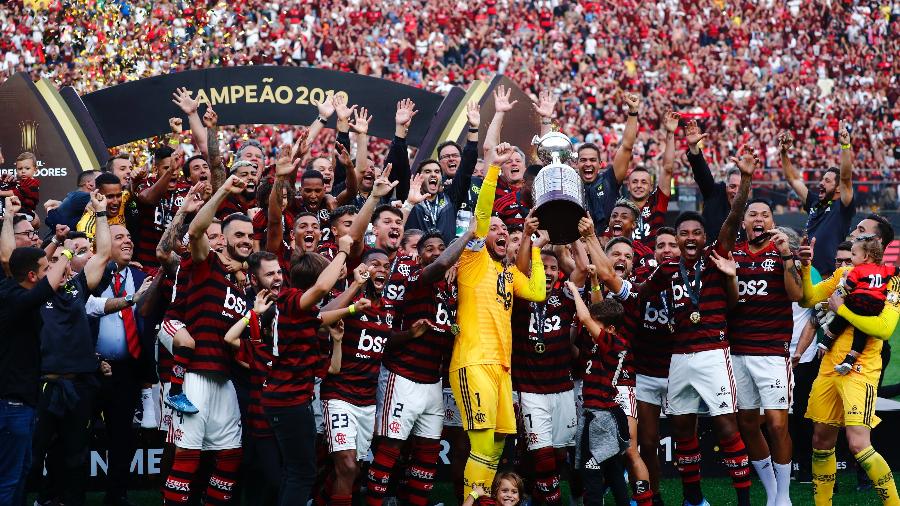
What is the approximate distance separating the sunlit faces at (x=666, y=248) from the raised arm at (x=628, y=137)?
3.71ft

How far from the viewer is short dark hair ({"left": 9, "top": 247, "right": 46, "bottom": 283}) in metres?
7.24

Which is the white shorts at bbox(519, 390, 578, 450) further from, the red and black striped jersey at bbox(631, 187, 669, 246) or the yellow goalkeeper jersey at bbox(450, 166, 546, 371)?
the red and black striped jersey at bbox(631, 187, 669, 246)

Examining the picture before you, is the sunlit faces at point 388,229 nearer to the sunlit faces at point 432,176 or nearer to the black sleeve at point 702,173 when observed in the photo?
the sunlit faces at point 432,176

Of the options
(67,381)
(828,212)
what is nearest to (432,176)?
(67,381)

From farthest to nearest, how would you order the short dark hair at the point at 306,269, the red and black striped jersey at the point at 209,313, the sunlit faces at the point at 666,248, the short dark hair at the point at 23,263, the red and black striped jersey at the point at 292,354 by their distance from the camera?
1. the sunlit faces at the point at 666,248
2. the red and black striped jersey at the point at 209,313
3. the short dark hair at the point at 306,269
4. the red and black striped jersey at the point at 292,354
5. the short dark hair at the point at 23,263

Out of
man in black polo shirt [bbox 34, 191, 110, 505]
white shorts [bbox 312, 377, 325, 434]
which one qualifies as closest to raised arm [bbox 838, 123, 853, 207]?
white shorts [bbox 312, 377, 325, 434]

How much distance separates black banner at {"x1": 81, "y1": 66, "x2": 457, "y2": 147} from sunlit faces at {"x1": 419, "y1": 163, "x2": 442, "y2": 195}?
132 inches

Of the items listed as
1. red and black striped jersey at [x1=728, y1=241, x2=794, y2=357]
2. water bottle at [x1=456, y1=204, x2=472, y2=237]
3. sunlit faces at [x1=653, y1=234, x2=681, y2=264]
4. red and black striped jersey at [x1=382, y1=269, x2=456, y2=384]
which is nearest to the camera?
red and black striped jersey at [x1=382, y1=269, x2=456, y2=384]

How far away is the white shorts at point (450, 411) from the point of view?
8.73 meters

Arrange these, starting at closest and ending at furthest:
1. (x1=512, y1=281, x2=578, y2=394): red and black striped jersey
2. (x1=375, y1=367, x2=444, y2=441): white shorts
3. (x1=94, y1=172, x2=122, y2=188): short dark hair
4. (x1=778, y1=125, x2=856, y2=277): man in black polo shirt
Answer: (x1=375, y1=367, x2=444, y2=441): white shorts
(x1=512, y1=281, x2=578, y2=394): red and black striped jersey
(x1=94, y1=172, x2=122, y2=188): short dark hair
(x1=778, y1=125, x2=856, y2=277): man in black polo shirt

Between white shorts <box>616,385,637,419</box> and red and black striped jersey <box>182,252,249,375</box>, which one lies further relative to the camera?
white shorts <box>616,385,637,419</box>

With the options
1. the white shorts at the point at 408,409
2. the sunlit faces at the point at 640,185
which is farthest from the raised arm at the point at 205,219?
→ the sunlit faces at the point at 640,185

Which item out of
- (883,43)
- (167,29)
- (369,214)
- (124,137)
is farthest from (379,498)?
(883,43)

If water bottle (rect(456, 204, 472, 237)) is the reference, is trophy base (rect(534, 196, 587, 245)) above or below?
below
